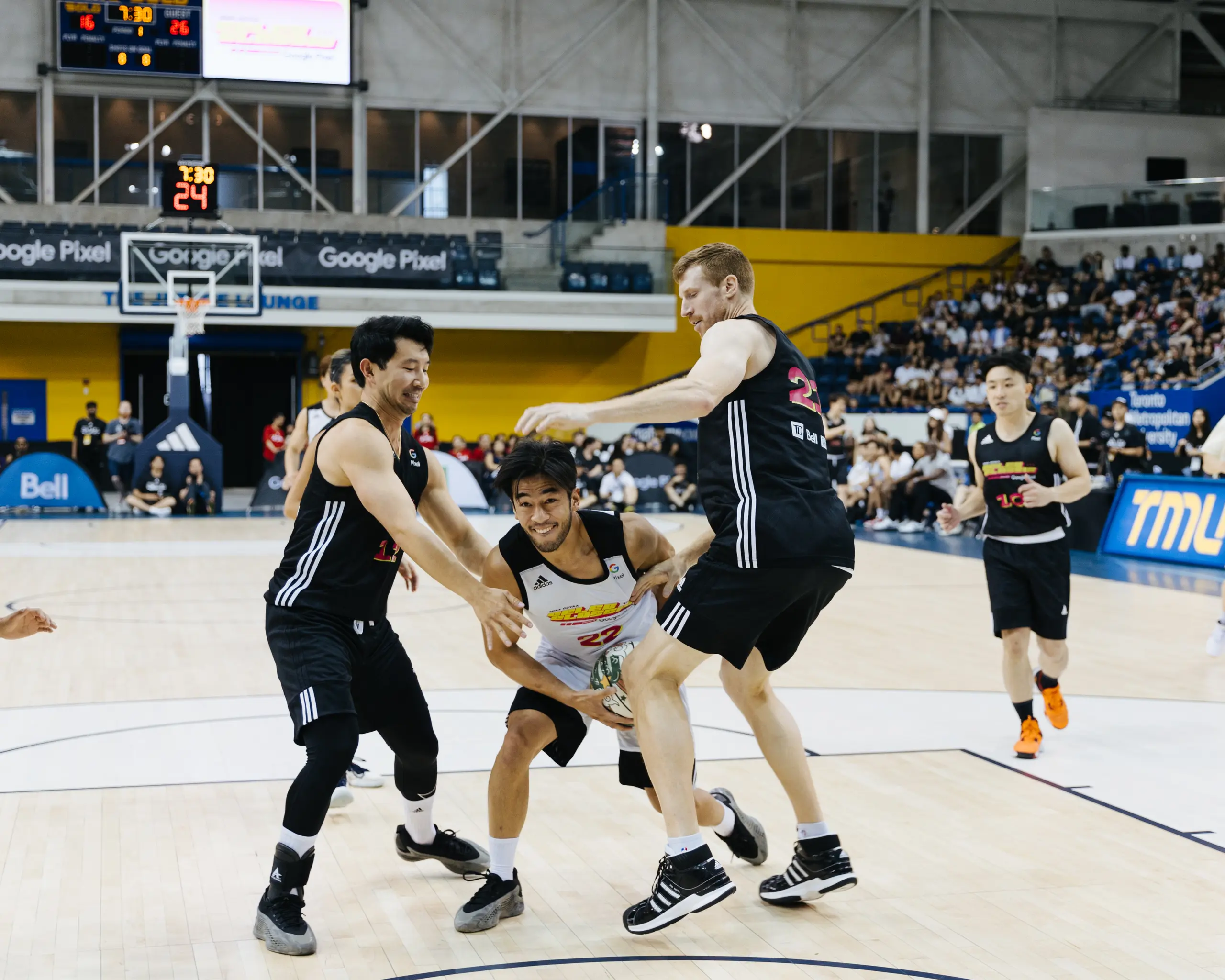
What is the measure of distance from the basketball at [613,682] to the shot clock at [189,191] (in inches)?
708

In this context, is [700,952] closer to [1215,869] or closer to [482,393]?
[1215,869]

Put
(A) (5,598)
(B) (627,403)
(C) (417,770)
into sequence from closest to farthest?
(B) (627,403)
(C) (417,770)
(A) (5,598)

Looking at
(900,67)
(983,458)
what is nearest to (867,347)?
(900,67)

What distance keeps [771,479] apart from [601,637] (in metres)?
0.79

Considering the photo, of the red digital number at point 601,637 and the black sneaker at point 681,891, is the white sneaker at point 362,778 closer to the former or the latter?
the red digital number at point 601,637

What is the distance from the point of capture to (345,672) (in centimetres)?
401

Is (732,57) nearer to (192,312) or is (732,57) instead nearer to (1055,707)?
(192,312)

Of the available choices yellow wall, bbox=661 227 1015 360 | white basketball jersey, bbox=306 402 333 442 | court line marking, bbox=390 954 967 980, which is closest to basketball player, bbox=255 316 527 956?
court line marking, bbox=390 954 967 980

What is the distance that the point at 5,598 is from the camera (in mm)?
11430

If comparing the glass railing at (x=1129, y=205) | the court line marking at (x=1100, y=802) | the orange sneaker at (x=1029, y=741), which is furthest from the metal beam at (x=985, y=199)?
the court line marking at (x=1100, y=802)

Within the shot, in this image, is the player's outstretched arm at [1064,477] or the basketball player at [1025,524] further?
the basketball player at [1025,524]

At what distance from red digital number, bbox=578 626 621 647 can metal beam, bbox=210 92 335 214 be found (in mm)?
25725

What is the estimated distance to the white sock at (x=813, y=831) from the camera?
4191mm

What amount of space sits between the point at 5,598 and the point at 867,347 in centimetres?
2117
